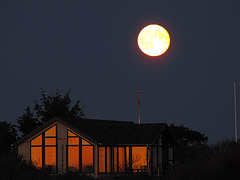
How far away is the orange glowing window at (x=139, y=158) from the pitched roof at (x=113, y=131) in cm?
61

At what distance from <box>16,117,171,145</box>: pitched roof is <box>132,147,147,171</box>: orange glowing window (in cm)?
61

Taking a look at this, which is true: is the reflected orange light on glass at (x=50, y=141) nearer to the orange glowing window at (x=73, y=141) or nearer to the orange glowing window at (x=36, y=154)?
the orange glowing window at (x=36, y=154)

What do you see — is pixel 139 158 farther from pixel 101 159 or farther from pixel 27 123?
pixel 27 123

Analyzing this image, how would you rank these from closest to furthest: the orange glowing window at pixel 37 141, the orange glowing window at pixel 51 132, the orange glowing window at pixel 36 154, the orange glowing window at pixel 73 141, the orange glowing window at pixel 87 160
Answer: the orange glowing window at pixel 87 160
the orange glowing window at pixel 73 141
the orange glowing window at pixel 51 132
the orange glowing window at pixel 36 154
the orange glowing window at pixel 37 141

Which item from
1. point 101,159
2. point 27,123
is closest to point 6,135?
point 27,123

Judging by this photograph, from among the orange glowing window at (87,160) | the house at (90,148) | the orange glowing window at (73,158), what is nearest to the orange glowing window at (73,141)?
the house at (90,148)

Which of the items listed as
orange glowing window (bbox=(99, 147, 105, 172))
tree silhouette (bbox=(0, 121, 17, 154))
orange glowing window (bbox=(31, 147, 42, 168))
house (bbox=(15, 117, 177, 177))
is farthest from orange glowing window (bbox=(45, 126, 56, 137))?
tree silhouette (bbox=(0, 121, 17, 154))

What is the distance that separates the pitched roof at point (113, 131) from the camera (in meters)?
31.2

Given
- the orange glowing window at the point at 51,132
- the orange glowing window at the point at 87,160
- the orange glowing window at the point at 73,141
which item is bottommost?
the orange glowing window at the point at 87,160

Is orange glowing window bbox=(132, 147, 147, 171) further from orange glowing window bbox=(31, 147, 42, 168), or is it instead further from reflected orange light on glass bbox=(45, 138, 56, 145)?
orange glowing window bbox=(31, 147, 42, 168)

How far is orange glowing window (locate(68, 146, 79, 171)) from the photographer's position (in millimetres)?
31016

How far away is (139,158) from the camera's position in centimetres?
3177

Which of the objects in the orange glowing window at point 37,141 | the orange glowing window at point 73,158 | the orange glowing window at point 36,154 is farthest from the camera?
the orange glowing window at point 37,141

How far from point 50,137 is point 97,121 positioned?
197 inches
